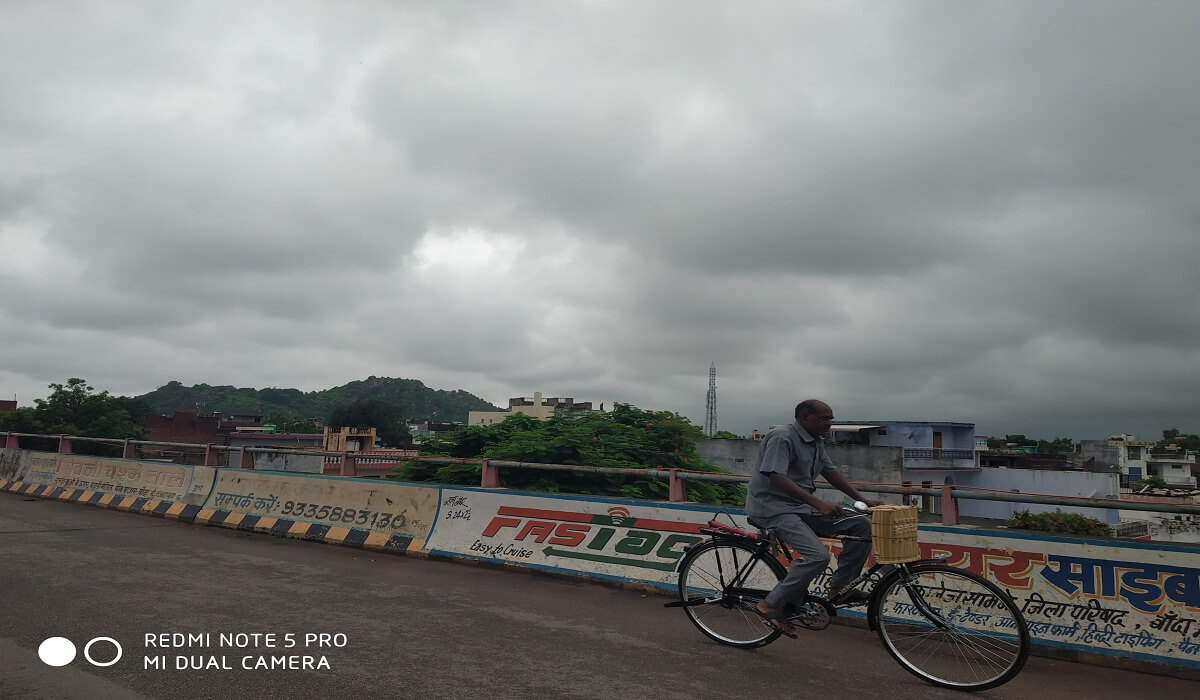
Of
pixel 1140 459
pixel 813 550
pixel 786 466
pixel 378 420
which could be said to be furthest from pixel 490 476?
pixel 378 420

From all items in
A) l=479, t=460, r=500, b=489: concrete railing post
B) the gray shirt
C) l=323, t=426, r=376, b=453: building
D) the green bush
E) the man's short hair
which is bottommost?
l=323, t=426, r=376, b=453: building

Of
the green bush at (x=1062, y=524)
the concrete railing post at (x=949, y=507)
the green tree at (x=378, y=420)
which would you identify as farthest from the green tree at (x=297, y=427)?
the concrete railing post at (x=949, y=507)

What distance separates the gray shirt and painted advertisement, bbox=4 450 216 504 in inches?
448

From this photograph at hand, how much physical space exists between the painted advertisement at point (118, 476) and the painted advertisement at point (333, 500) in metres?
0.79

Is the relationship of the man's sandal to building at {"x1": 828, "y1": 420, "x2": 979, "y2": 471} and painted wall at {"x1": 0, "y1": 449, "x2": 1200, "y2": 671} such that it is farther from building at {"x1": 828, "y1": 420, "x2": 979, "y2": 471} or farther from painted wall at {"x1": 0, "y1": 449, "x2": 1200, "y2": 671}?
building at {"x1": 828, "y1": 420, "x2": 979, "y2": 471}

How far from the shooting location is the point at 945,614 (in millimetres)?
5148

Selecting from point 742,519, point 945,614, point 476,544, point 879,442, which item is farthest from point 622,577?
point 879,442

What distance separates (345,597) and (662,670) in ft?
12.0

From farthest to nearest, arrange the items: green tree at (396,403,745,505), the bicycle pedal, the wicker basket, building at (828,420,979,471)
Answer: building at (828,420,979,471) → green tree at (396,403,745,505) → the bicycle pedal → the wicker basket

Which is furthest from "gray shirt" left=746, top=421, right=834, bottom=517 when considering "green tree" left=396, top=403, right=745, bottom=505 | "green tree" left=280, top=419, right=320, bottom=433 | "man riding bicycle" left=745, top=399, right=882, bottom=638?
"green tree" left=280, top=419, right=320, bottom=433

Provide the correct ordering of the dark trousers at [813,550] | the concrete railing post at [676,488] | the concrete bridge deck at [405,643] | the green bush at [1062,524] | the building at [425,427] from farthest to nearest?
the building at [425,427]
the green bush at [1062,524]
the concrete railing post at [676,488]
the dark trousers at [813,550]
the concrete bridge deck at [405,643]

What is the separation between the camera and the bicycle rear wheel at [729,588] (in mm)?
5824

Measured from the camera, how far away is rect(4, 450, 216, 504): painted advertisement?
43.9 ft
